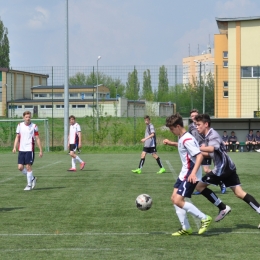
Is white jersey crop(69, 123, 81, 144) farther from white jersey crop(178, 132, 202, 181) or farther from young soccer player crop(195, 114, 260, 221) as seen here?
white jersey crop(178, 132, 202, 181)

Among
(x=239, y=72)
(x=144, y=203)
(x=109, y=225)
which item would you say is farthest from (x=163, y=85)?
(x=109, y=225)

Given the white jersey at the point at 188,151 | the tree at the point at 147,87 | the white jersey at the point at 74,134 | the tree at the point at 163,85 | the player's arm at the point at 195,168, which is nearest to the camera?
the player's arm at the point at 195,168

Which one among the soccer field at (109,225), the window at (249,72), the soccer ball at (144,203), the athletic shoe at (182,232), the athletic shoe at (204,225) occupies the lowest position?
the soccer field at (109,225)

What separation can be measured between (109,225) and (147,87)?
28439mm

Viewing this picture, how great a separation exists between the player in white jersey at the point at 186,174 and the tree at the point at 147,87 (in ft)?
89.1

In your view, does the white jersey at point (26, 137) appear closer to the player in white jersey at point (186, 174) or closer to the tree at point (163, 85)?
the player in white jersey at point (186, 174)

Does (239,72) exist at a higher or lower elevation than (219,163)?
higher

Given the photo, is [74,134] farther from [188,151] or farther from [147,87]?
[147,87]

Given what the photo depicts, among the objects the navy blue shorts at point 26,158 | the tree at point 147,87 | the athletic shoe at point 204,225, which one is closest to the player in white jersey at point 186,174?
the athletic shoe at point 204,225

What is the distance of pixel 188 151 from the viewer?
8.15m

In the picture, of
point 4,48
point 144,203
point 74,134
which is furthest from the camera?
point 4,48

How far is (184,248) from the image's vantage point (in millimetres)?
Answer: 7285

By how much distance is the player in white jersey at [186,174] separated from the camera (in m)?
8.09

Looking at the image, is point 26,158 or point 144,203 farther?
point 26,158
